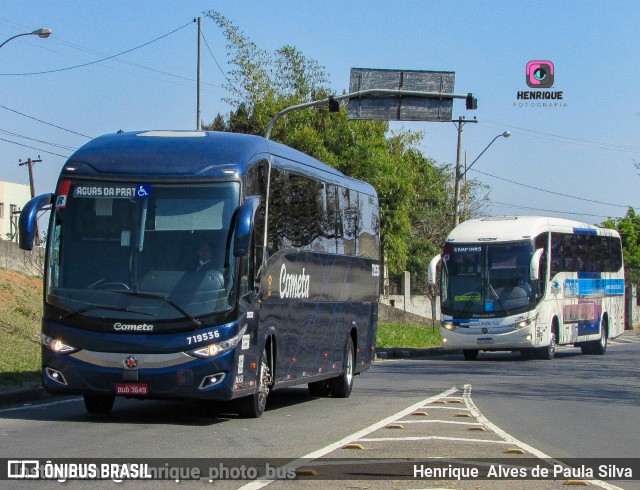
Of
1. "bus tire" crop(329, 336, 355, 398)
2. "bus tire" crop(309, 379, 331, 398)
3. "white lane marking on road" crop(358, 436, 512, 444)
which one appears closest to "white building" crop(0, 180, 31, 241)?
"bus tire" crop(309, 379, 331, 398)

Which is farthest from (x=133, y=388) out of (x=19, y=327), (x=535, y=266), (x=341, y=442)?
(x=535, y=266)

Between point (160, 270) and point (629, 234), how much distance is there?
91.2m

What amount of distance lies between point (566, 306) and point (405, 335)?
963 centimetres

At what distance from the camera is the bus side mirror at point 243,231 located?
1301 cm

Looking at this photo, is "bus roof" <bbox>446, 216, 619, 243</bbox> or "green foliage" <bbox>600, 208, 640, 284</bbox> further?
"green foliage" <bbox>600, 208, 640, 284</bbox>

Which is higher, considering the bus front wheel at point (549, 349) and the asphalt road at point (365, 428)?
the asphalt road at point (365, 428)

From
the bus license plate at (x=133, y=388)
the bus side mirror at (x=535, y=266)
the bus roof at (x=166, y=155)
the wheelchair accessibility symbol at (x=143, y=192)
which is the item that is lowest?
the bus license plate at (x=133, y=388)

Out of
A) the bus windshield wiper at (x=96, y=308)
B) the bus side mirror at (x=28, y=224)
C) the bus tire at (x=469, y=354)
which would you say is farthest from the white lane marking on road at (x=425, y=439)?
the bus tire at (x=469, y=354)

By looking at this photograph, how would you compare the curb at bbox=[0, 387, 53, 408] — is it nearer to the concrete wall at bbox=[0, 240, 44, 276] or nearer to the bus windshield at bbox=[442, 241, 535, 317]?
the concrete wall at bbox=[0, 240, 44, 276]

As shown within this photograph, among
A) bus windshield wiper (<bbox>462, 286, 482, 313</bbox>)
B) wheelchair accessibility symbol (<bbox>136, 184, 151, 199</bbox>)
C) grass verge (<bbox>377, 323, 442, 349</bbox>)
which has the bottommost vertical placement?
grass verge (<bbox>377, 323, 442, 349</bbox>)

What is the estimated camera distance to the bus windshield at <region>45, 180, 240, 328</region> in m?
13.2

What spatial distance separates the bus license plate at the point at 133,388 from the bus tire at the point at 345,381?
6.13m

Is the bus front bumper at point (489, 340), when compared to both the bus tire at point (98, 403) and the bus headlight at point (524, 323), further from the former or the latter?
the bus tire at point (98, 403)

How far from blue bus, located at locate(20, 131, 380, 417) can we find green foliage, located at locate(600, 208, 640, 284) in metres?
82.3
